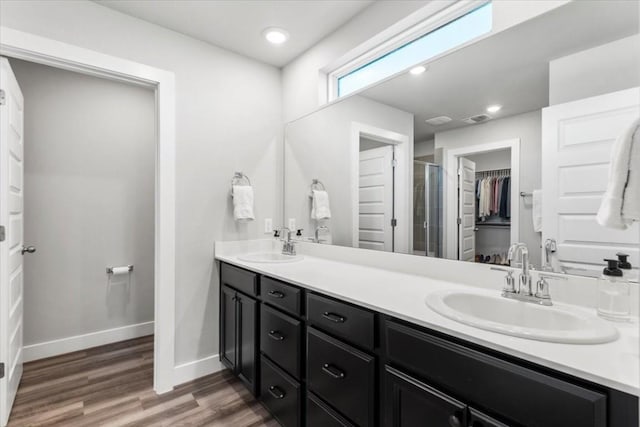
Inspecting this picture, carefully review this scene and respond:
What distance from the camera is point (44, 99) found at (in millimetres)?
2615

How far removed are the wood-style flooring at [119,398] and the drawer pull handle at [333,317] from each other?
0.89m

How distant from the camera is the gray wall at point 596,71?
1103 mm

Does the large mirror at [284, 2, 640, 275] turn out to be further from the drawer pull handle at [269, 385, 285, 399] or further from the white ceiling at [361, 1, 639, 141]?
the drawer pull handle at [269, 385, 285, 399]

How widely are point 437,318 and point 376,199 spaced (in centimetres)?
108

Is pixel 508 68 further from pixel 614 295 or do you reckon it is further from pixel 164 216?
pixel 164 216

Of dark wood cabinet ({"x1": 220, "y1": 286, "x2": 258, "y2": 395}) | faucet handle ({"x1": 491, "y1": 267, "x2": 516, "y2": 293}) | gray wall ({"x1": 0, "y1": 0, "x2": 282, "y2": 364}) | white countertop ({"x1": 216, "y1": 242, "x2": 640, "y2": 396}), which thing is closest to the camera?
white countertop ({"x1": 216, "y1": 242, "x2": 640, "y2": 396})

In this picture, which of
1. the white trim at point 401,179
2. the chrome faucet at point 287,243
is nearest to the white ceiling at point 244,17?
the white trim at point 401,179

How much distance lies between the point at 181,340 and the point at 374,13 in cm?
248

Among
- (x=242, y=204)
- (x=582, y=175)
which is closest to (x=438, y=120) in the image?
(x=582, y=175)

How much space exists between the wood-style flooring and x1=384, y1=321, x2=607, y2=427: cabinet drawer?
1.21m

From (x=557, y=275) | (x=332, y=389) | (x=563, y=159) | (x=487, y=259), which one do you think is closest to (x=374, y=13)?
(x=563, y=159)

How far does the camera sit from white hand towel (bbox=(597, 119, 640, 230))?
2.77ft

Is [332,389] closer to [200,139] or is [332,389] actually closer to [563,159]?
[563,159]

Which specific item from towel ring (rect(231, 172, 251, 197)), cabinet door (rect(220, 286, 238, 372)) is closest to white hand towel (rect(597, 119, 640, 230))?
cabinet door (rect(220, 286, 238, 372))
